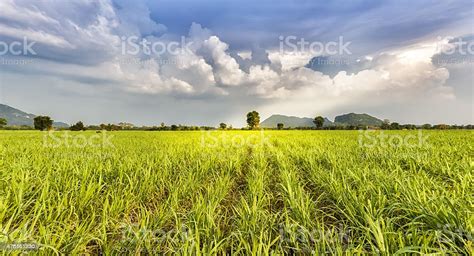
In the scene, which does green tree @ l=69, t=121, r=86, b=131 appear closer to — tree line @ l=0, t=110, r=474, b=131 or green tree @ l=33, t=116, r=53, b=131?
tree line @ l=0, t=110, r=474, b=131

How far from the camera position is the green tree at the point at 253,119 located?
89.1m

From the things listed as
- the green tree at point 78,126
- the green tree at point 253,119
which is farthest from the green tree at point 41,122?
the green tree at point 253,119

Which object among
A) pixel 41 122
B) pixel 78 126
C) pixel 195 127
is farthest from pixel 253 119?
pixel 41 122

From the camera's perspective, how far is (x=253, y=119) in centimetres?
8906

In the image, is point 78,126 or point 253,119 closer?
point 78,126

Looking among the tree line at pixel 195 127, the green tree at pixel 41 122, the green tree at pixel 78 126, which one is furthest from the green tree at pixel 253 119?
the green tree at pixel 41 122

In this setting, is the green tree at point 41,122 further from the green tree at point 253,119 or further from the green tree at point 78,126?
the green tree at point 253,119

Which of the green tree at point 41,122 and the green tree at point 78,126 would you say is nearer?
the green tree at point 78,126

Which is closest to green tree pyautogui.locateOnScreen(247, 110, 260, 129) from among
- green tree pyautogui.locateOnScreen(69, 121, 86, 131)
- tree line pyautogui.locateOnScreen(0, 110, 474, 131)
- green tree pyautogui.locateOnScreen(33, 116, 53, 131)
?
tree line pyautogui.locateOnScreen(0, 110, 474, 131)

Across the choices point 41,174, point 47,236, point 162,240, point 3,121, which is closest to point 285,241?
point 162,240

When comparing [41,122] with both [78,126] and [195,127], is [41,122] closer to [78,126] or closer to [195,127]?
[78,126]

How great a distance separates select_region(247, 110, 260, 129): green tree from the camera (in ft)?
292

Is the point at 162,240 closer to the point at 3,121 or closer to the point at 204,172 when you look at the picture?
the point at 204,172

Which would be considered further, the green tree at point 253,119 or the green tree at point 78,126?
the green tree at point 253,119
